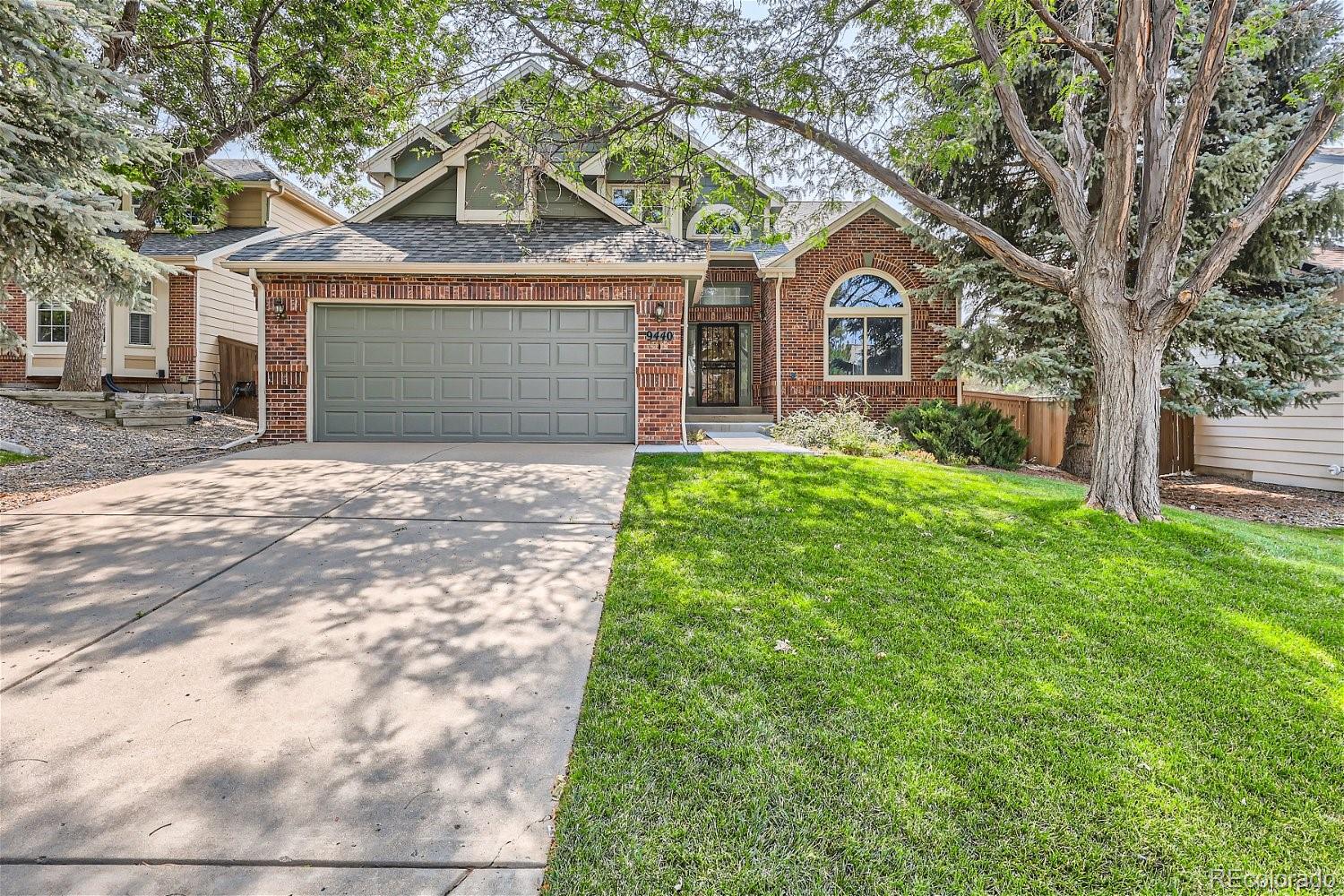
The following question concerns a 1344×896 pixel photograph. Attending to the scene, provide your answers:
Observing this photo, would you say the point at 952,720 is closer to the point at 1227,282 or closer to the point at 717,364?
the point at 1227,282

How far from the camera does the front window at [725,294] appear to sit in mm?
14969

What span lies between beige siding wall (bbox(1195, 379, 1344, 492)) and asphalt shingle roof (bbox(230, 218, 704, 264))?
9.86m

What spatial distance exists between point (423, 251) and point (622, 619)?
8.54 meters

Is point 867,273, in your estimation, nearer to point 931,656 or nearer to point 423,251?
point 423,251

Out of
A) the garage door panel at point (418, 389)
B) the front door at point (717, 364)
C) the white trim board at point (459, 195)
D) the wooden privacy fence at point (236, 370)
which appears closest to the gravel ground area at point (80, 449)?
the wooden privacy fence at point (236, 370)

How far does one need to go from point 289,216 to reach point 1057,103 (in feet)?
62.7

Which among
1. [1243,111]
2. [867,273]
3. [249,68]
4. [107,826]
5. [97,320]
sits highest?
[249,68]

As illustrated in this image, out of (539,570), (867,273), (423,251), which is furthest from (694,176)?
(539,570)

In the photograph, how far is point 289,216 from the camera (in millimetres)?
17672

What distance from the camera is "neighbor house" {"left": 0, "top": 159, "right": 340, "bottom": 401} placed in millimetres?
14016

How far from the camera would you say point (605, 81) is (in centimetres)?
751

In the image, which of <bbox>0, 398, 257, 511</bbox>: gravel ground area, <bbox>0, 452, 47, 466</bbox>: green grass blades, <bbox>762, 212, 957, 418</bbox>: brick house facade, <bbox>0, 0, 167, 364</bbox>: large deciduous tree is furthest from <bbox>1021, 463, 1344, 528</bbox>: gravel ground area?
<bbox>0, 452, 47, 466</bbox>: green grass blades

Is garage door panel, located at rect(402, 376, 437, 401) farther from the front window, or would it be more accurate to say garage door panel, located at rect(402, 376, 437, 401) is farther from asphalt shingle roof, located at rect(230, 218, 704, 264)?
the front window

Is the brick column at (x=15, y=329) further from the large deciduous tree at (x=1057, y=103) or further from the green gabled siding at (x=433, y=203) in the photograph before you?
the large deciduous tree at (x=1057, y=103)
